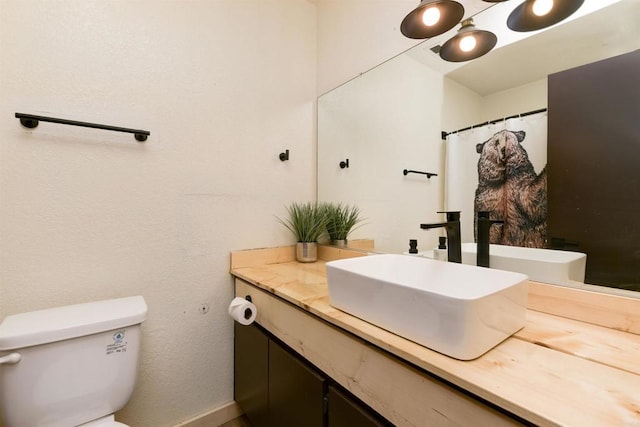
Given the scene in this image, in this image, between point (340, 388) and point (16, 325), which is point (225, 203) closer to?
point (16, 325)

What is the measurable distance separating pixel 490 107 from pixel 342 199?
33.0 inches

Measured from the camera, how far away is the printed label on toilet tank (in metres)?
0.92

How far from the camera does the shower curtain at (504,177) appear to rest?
91 centimetres

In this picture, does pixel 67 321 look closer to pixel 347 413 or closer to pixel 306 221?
pixel 347 413

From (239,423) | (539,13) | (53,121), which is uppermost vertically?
(539,13)

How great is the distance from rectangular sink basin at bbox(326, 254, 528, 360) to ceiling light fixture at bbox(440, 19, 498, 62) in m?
0.80

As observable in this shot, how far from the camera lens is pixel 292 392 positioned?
0.91 m

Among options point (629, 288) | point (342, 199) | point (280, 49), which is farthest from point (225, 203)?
point (629, 288)

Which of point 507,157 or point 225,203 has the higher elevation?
point 507,157

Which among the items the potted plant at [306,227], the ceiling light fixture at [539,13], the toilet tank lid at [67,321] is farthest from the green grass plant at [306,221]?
the ceiling light fixture at [539,13]

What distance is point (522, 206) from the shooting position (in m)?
0.95

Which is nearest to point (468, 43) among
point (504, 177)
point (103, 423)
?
point (504, 177)

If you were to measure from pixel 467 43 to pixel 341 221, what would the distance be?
97 cm

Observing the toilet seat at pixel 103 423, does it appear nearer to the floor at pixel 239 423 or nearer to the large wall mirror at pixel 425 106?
the floor at pixel 239 423
